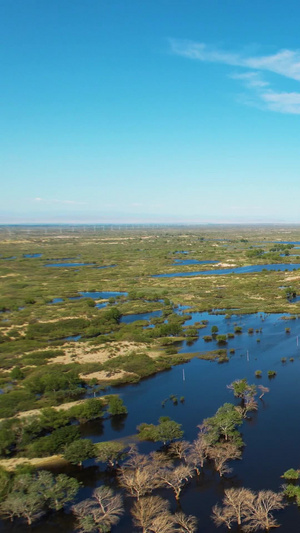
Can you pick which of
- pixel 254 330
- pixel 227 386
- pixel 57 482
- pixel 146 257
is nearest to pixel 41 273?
pixel 146 257

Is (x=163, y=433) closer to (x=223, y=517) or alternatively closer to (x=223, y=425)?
(x=223, y=425)

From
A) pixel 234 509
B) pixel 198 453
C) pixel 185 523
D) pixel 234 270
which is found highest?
pixel 234 270

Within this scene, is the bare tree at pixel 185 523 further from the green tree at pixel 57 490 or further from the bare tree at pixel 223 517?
the green tree at pixel 57 490

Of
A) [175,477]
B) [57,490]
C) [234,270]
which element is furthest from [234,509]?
[234,270]

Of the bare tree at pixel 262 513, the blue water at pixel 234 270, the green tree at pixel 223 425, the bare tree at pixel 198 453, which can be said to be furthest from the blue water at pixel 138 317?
the bare tree at pixel 262 513

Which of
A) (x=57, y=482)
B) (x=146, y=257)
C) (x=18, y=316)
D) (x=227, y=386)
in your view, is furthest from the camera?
(x=146, y=257)

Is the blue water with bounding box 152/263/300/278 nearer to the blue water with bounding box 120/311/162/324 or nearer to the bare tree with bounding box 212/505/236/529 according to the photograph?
the blue water with bounding box 120/311/162/324

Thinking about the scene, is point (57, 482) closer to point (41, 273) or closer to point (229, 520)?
point (229, 520)
